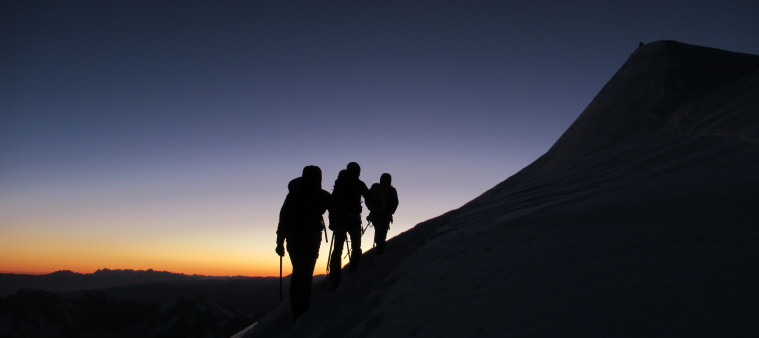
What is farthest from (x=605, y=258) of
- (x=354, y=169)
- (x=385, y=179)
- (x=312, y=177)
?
(x=385, y=179)

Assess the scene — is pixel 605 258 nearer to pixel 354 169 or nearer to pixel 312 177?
pixel 312 177

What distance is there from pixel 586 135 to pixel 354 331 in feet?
32.9

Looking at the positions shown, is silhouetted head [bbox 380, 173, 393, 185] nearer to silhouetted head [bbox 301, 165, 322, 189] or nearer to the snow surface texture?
the snow surface texture

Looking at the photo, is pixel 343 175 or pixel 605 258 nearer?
pixel 605 258

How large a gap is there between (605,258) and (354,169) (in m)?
4.85

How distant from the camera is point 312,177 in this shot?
5.90 metres

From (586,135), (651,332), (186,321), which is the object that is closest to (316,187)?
(651,332)

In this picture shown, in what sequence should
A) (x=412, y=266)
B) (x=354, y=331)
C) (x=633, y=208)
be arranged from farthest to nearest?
(x=412, y=266) → (x=633, y=208) → (x=354, y=331)

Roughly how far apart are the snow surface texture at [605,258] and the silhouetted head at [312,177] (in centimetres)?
151

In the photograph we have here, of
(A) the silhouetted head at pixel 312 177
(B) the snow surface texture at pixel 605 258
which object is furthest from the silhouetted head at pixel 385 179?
(A) the silhouetted head at pixel 312 177

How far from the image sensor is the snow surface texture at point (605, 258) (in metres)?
2.51

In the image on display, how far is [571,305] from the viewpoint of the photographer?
281 cm

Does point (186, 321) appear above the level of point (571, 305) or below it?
below

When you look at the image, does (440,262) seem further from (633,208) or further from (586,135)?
(586,135)
